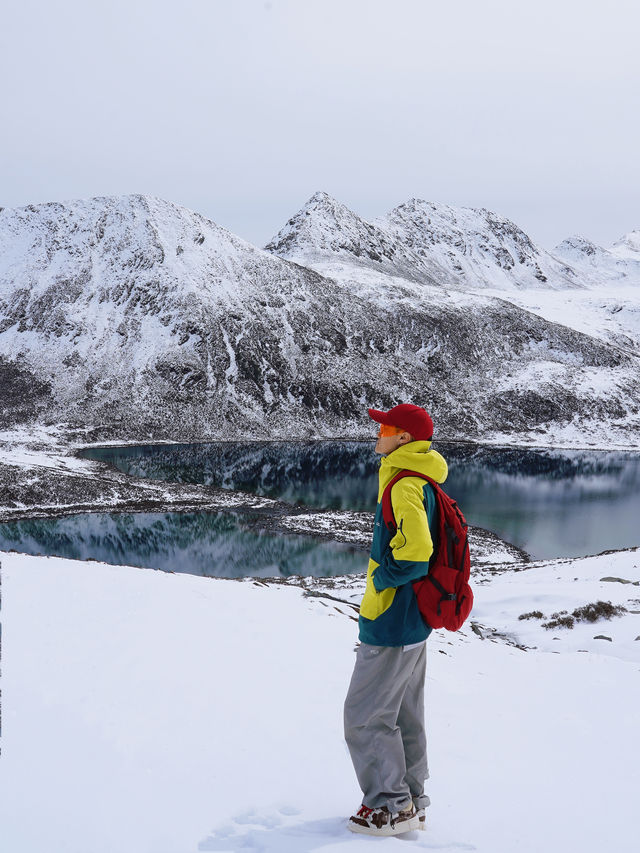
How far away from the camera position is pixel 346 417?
342 feet

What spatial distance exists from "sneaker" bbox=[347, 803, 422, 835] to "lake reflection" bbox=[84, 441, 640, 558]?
1595 inches

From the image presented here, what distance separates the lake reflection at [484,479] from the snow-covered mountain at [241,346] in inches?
476

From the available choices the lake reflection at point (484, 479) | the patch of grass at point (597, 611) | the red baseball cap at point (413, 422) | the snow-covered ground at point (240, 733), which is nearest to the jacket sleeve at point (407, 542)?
the red baseball cap at point (413, 422)

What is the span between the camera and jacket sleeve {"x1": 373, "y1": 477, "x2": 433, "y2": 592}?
504 centimetres

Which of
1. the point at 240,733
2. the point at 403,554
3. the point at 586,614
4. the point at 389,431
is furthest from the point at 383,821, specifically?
the point at 586,614

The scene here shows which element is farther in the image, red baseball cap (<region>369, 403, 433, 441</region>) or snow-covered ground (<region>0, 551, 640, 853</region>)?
red baseball cap (<region>369, 403, 433, 441</region>)

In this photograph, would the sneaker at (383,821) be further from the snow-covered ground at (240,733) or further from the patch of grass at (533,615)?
the patch of grass at (533,615)

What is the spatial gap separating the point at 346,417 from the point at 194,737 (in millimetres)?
98222

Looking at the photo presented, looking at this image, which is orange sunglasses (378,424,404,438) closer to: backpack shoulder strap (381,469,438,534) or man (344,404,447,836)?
man (344,404,447,836)

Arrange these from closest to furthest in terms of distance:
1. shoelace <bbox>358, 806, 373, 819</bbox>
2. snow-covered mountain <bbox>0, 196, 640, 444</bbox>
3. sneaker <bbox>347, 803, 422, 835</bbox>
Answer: sneaker <bbox>347, 803, 422, 835</bbox>, shoelace <bbox>358, 806, 373, 819</bbox>, snow-covered mountain <bbox>0, 196, 640, 444</bbox>

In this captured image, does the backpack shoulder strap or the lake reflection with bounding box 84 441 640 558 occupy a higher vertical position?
the backpack shoulder strap

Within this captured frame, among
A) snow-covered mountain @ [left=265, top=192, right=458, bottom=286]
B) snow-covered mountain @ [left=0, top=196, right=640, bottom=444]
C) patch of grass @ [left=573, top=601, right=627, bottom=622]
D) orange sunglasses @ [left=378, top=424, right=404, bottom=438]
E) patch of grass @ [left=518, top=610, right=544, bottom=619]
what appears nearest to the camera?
orange sunglasses @ [left=378, top=424, right=404, bottom=438]

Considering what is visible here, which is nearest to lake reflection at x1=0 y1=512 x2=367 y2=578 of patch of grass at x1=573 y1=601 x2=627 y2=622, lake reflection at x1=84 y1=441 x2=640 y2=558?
lake reflection at x1=84 y1=441 x2=640 y2=558

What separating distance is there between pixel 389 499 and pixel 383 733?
2.19m
